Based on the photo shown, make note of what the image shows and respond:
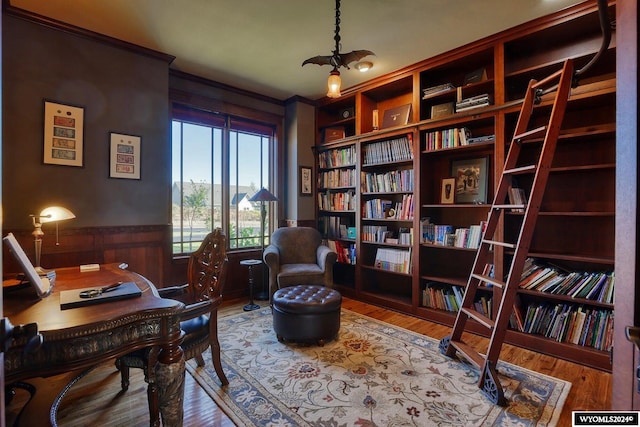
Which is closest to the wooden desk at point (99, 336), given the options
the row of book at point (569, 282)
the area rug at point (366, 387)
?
the area rug at point (366, 387)

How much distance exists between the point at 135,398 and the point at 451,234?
2.93 metres

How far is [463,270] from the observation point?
11.0ft

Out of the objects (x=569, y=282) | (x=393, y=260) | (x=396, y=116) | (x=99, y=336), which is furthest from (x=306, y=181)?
(x=99, y=336)

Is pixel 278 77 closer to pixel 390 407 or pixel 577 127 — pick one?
pixel 577 127

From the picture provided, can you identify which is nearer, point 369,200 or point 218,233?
point 218,233

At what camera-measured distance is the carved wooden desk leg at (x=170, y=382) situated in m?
1.42

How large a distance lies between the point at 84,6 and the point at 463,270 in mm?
4109

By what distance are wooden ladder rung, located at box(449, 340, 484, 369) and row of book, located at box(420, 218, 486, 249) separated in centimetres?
99

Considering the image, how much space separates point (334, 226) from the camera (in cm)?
434

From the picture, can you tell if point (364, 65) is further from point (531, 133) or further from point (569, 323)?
point (569, 323)

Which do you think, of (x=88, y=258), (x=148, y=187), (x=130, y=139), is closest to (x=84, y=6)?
(x=130, y=139)

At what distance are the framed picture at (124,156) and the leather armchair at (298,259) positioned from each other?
1.54 metres

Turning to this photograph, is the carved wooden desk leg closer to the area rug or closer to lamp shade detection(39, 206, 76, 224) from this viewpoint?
the area rug

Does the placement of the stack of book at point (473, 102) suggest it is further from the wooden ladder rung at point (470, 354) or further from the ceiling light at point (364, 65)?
the wooden ladder rung at point (470, 354)
